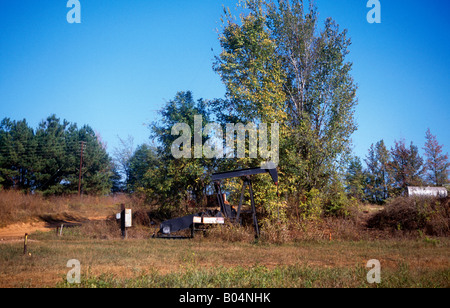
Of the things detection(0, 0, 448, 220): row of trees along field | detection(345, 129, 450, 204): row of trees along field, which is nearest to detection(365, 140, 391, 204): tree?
detection(345, 129, 450, 204): row of trees along field

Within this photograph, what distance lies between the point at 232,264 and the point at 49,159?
126 feet

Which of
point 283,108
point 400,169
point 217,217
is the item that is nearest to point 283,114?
point 283,108

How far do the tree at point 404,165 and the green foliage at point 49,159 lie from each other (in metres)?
36.8

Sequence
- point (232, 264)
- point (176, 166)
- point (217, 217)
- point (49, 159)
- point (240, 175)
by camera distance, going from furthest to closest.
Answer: point (49, 159) < point (176, 166) < point (240, 175) < point (217, 217) < point (232, 264)

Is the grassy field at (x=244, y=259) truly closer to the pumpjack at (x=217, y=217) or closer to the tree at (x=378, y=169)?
the pumpjack at (x=217, y=217)

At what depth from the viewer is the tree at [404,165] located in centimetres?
3997

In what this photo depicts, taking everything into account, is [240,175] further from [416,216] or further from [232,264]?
[416,216]

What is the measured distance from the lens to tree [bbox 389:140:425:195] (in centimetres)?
3997

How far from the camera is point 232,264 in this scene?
337 inches

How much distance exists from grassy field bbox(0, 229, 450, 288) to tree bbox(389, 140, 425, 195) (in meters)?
30.9

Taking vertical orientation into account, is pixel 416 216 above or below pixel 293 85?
below

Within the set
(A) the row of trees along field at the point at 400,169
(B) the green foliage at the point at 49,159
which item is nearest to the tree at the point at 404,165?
(A) the row of trees along field at the point at 400,169
